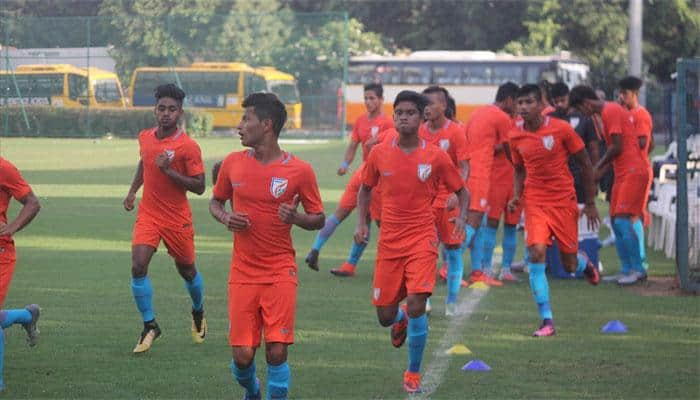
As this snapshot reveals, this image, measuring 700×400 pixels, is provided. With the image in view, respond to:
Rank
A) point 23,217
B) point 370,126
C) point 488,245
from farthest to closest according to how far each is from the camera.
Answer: point 488,245 < point 370,126 < point 23,217

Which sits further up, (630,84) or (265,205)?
(630,84)

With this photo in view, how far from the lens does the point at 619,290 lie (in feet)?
47.0

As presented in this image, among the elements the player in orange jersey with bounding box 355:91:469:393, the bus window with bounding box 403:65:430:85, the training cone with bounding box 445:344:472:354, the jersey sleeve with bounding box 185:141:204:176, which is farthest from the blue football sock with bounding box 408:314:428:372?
the bus window with bounding box 403:65:430:85

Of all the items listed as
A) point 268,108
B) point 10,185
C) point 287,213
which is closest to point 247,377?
point 287,213

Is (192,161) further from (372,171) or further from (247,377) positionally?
(247,377)

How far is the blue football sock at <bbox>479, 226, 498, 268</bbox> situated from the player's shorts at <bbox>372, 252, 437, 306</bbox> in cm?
571

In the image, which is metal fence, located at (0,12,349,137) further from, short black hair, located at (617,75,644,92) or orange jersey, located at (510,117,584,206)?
orange jersey, located at (510,117,584,206)

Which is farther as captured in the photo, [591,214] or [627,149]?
[627,149]

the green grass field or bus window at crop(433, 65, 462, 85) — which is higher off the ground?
bus window at crop(433, 65, 462, 85)

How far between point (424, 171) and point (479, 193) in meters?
5.18

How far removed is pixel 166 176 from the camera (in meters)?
10.2

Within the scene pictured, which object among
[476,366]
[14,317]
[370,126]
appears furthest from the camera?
[370,126]

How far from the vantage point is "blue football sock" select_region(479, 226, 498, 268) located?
15.1 m

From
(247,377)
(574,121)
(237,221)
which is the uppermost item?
(574,121)
